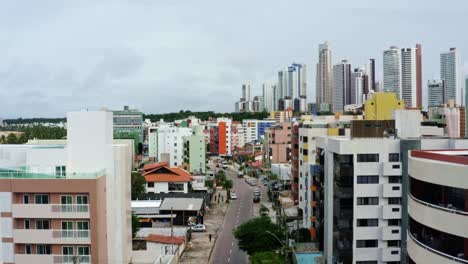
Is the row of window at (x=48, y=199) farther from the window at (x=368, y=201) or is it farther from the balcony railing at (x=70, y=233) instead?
the window at (x=368, y=201)

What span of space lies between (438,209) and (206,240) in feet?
82.7

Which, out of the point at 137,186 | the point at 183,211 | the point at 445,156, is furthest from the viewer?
the point at 137,186

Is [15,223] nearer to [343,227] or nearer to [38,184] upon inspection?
[38,184]

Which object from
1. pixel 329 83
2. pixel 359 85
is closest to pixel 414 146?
pixel 359 85

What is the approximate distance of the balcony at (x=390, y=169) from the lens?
24500mm

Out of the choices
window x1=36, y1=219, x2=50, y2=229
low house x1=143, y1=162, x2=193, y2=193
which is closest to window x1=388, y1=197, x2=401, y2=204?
window x1=36, y1=219, x2=50, y2=229

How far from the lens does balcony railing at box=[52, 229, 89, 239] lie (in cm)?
2080

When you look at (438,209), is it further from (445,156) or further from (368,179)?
(368,179)

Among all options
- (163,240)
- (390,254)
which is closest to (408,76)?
(163,240)

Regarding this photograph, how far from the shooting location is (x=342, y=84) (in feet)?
385

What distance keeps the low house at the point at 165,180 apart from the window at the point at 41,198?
32.7 m

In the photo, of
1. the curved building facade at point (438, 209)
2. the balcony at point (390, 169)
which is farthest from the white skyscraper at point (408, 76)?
the curved building facade at point (438, 209)

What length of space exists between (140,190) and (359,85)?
69963 millimetres

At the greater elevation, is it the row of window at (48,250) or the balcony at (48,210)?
the balcony at (48,210)
